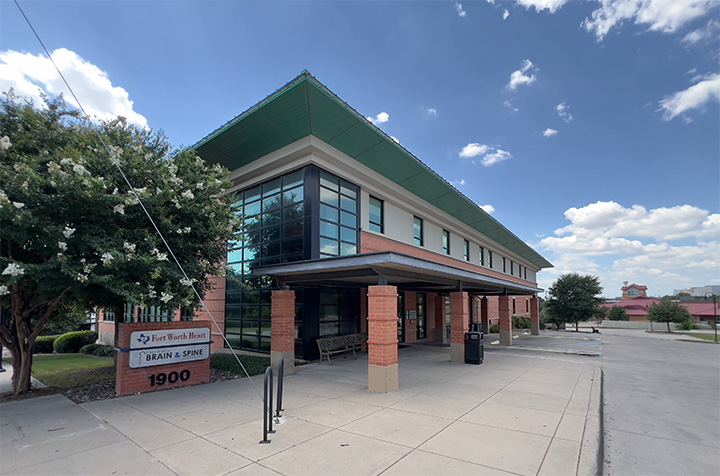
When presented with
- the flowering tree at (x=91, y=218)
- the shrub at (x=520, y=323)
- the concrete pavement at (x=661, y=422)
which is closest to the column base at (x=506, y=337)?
the concrete pavement at (x=661, y=422)

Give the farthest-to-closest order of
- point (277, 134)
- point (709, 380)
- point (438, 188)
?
point (438, 188), point (277, 134), point (709, 380)

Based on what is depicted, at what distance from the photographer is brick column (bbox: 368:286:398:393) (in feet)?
28.7

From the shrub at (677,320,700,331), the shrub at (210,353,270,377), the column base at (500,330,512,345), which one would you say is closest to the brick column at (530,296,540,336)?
the column base at (500,330,512,345)

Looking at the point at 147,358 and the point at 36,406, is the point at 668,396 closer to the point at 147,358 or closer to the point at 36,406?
the point at 147,358

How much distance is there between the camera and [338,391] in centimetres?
884

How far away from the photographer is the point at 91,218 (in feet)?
26.5

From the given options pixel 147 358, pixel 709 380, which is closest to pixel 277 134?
pixel 147 358

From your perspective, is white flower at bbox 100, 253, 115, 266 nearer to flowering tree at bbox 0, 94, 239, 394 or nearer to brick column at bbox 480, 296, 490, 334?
flowering tree at bbox 0, 94, 239, 394

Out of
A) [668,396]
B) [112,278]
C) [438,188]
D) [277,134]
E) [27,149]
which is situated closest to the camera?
[112,278]

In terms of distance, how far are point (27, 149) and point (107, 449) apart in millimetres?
7399

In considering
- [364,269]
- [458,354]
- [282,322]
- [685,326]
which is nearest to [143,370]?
[282,322]

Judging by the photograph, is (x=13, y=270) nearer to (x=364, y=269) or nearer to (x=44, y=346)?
(x=364, y=269)

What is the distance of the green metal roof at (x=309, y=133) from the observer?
11258 mm

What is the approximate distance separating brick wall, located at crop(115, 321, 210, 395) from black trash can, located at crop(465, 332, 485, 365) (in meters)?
8.79
